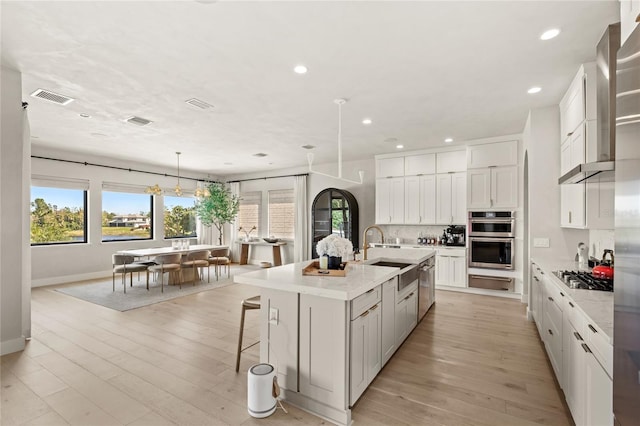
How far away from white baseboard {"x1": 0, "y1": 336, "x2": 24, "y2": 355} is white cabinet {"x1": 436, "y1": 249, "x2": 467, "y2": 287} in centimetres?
612

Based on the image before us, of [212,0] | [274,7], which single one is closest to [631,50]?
[274,7]

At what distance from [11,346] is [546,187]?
6417 mm

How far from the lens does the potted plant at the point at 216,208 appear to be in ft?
28.9

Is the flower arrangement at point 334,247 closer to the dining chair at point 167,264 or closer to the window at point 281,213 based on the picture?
the dining chair at point 167,264

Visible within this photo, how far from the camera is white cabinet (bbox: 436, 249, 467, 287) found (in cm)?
562

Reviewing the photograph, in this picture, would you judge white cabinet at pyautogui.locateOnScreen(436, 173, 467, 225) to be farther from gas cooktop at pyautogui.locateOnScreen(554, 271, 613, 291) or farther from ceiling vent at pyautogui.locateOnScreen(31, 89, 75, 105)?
ceiling vent at pyautogui.locateOnScreen(31, 89, 75, 105)

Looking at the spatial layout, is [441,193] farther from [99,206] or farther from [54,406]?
[99,206]

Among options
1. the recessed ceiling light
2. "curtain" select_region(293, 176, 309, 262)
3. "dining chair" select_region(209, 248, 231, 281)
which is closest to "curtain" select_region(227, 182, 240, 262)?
"dining chair" select_region(209, 248, 231, 281)

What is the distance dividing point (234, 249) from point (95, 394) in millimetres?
7102

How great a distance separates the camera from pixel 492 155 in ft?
17.7

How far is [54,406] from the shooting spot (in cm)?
226

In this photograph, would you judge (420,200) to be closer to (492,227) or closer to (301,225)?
(492,227)

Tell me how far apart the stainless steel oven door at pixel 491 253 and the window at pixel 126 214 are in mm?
7803

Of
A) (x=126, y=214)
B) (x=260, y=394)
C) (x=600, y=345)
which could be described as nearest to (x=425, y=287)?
(x=600, y=345)
